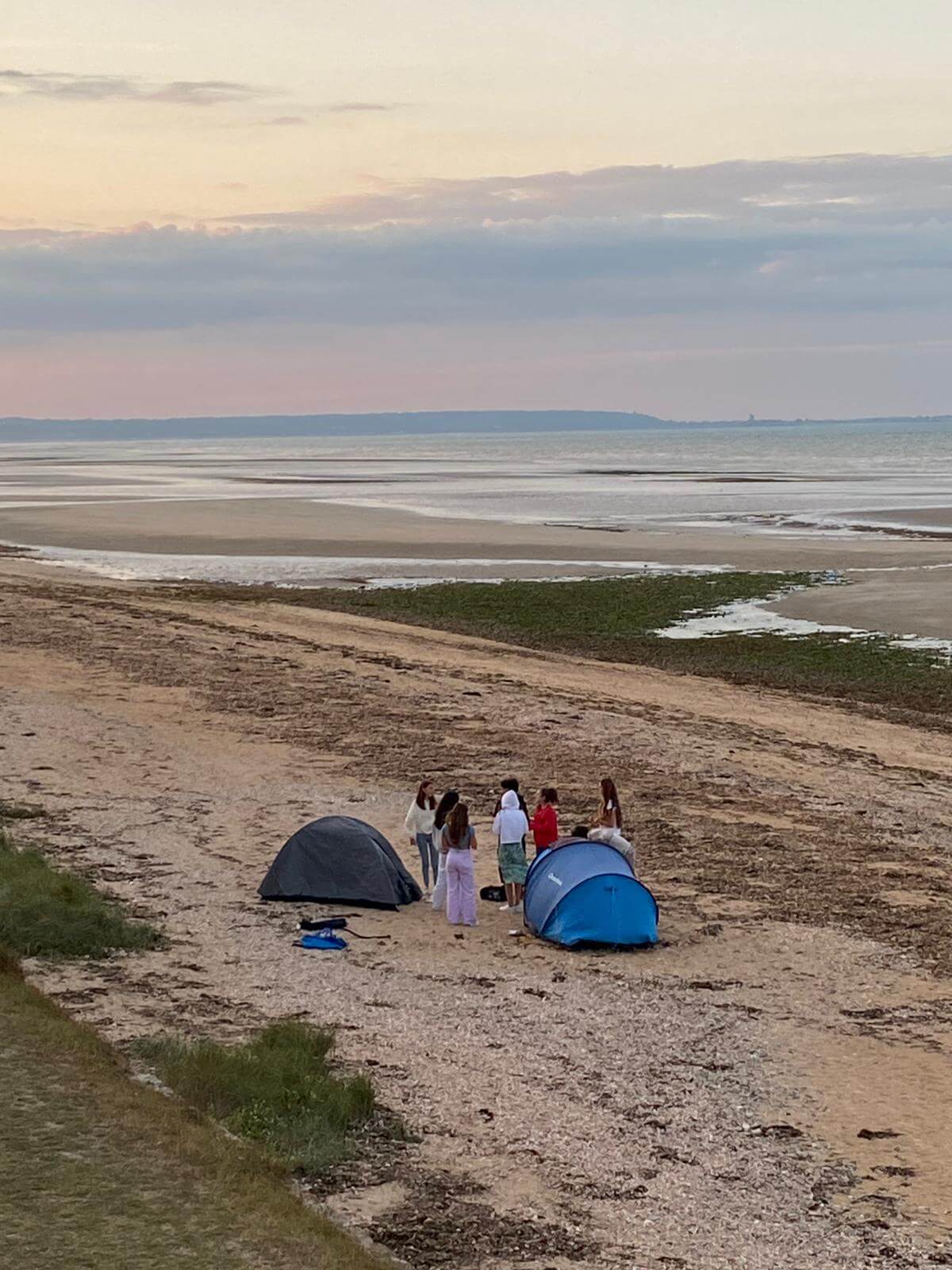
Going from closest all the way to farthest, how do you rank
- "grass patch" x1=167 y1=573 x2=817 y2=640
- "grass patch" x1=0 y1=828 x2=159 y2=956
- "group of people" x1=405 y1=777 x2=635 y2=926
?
"grass patch" x1=0 y1=828 x2=159 y2=956
"group of people" x1=405 y1=777 x2=635 y2=926
"grass patch" x1=167 y1=573 x2=817 y2=640

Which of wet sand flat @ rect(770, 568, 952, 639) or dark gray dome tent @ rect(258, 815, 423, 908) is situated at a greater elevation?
wet sand flat @ rect(770, 568, 952, 639)

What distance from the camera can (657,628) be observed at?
43.2m

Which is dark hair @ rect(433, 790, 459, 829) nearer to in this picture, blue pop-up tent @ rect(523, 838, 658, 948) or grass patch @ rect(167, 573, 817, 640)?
blue pop-up tent @ rect(523, 838, 658, 948)

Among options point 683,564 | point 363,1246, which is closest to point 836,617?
point 683,564

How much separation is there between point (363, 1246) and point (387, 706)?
71.6 ft

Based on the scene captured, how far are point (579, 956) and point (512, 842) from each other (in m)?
2.21

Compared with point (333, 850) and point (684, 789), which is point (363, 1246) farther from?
point (684, 789)

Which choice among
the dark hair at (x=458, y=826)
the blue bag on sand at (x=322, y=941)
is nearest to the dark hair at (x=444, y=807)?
the dark hair at (x=458, y=826)

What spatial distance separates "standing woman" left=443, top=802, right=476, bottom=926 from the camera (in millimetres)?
18438

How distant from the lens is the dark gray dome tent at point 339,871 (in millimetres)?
19438

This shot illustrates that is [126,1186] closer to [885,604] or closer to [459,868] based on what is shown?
[459,868]

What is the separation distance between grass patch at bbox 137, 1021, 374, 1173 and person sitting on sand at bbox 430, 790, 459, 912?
5.65m

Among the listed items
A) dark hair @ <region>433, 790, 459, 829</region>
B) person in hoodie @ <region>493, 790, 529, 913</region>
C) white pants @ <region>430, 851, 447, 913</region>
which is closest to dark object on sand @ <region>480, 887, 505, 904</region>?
person in hoodie @ <region>493, 790, 529, 913</region>

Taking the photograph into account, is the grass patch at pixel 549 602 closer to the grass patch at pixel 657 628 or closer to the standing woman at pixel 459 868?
the grass patch at pixel 657 628
